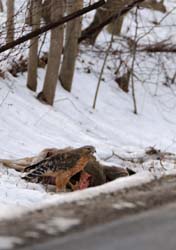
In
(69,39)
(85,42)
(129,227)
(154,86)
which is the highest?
(129,227)

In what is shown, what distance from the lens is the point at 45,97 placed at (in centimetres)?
1443

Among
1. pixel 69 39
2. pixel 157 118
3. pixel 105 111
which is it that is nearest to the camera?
pixel 69 39

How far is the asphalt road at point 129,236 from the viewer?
2.96 meters

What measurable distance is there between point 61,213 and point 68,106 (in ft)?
39.4

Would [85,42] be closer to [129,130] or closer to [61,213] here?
[129,130]

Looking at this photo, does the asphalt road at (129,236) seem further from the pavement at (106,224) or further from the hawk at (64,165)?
the hawk at (64,165)

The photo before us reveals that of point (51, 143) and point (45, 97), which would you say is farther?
point (45, 97)

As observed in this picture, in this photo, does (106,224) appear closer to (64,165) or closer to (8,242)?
(8,242)

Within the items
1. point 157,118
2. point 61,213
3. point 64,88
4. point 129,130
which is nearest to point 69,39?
point 64,88

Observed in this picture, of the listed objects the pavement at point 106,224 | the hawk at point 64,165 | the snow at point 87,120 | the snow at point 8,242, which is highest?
the snow at point 8,242

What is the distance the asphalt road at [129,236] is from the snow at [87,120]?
84cm

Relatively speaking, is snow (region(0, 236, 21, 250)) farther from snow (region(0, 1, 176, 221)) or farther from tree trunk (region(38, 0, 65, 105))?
tree trunk (region(38, 0, 65, 105))

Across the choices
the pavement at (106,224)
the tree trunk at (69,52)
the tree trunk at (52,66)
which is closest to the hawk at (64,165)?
the pavement at (106,224)

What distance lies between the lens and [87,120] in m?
15.1
